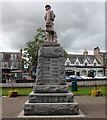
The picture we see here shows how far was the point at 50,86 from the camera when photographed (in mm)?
14445

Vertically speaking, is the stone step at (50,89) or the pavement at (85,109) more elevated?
the stone step at (50,89)

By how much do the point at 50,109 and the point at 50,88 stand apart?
53.8 inches

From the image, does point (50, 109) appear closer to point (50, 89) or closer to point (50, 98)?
point (50, 98)

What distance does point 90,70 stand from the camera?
96.8 m

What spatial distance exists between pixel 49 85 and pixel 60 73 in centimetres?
79

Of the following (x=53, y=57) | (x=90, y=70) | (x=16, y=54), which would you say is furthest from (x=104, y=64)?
(x=53, y=57)

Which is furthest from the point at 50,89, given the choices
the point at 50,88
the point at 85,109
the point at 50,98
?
the point at 85,109

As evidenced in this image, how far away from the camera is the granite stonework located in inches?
523

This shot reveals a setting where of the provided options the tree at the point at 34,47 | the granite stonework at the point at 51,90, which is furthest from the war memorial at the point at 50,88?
the tree at the point at 34,47

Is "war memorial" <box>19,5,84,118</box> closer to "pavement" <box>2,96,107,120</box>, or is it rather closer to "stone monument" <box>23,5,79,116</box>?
"stone monument" <box>23,5,79,116</box>

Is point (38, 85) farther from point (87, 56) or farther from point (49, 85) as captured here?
point (87, 56)

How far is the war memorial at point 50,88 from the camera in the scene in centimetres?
1328

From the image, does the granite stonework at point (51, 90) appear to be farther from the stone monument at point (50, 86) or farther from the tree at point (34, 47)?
the tree at point (34, 47)

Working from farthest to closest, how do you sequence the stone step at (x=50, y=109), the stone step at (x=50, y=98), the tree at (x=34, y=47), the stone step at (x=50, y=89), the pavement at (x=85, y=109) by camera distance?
the tree at (x=34, y=47) < the stone step at (x=50, y=89) < the stone step at (x=50, y=98) < the pavement at (x=85, y=109) < the stone step at (x=50, y=109)
